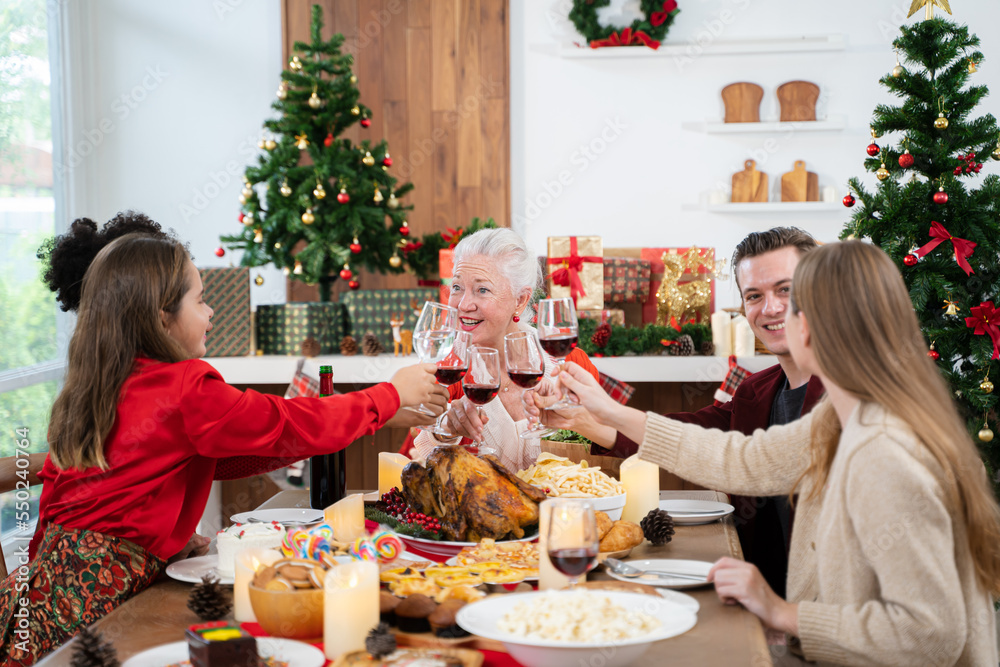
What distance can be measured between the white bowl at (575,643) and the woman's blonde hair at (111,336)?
0.84 metres

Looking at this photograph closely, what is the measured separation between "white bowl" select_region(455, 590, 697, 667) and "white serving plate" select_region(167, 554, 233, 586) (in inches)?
18.8

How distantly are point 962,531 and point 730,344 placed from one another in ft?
A: 7.99

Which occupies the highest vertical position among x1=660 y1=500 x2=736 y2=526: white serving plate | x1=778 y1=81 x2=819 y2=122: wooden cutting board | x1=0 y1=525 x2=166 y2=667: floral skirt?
x1=778 y1=81 x2=819 y2=122: wooden cutting board

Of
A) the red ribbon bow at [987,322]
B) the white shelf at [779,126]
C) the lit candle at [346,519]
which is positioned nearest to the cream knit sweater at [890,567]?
the lit candle at [346,519]

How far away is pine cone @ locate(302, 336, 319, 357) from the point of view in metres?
3.68

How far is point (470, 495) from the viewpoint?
5.05 ft

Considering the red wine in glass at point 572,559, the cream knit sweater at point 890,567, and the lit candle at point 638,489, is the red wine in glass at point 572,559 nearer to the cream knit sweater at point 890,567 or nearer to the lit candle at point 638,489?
the cream knit sweater at point 890,567

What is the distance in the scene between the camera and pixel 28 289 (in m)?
3.54

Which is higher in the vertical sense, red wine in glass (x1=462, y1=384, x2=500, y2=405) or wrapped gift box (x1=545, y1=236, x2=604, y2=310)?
wrapped gift box (x1=545, y1=236, x2=604, y2=310)

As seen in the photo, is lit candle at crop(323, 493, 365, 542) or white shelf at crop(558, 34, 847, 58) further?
white shelf at crop(558, 34, 847, 58)

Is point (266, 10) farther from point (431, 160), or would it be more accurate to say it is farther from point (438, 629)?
point (438, 629)

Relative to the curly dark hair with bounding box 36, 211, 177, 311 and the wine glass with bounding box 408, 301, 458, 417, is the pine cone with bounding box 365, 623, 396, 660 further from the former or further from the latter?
the curly dark hair with bounding box 36, 211, 177, 311

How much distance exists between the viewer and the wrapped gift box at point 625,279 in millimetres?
3734

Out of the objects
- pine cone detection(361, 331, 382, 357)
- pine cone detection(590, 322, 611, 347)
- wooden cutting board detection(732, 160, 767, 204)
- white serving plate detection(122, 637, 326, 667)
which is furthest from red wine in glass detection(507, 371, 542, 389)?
wooden cutting board detection(732, 160, 767, 204)
